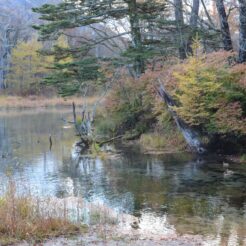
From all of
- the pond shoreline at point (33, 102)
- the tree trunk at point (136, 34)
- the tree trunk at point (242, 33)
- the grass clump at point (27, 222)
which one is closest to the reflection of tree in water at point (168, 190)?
the grass clump at point (27, 222)

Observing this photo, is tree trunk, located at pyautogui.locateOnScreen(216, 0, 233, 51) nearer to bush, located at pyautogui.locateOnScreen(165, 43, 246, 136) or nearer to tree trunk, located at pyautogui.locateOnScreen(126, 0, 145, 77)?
bush, located at pyautogui.locateOnScreen(165, 43, 246, 136)

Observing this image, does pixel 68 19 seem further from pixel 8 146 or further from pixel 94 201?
pixel 94 201

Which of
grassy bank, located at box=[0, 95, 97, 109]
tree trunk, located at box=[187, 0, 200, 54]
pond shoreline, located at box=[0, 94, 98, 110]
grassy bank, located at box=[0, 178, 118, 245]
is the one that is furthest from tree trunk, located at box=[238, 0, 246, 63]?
grassy bank, located at box=[0, 95, 97, 109]

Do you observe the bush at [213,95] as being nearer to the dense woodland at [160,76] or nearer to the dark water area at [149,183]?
the dense woodland at [160,76]

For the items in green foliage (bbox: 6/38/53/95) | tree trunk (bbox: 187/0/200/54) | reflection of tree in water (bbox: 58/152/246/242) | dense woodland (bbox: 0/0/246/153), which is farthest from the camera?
green foliage (bbox: 6/38/53/95)

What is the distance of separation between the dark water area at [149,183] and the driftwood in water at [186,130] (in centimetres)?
64

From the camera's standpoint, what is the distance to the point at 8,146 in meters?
25.2

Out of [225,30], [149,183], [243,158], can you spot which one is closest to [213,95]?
[243,158]

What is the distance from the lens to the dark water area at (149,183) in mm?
11328

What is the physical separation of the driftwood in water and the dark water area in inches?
25.4

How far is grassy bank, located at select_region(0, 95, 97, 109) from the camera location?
2250 inches

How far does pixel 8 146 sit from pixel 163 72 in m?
8.36

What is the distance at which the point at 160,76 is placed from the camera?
23.4 metres

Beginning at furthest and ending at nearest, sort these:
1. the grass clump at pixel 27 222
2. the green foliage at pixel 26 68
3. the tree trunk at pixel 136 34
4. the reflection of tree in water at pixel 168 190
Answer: the green foliage at pixel 26 68, the tree trunk at pixel 136 34, the reflection of tree in water at pixel 168 190, the grass clump at pixel 27 222
